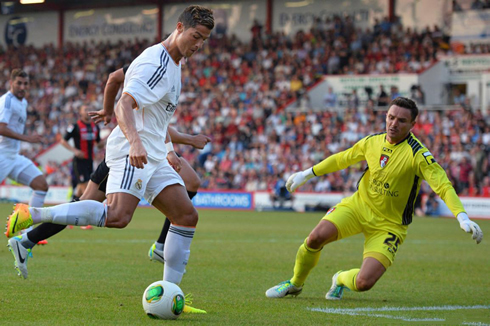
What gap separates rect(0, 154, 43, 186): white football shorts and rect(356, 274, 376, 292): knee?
21.1 feet

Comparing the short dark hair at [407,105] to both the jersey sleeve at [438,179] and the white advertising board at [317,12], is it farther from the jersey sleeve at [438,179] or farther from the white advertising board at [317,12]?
the white advertising board at [317,12]

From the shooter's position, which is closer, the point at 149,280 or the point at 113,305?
the point at 113,305

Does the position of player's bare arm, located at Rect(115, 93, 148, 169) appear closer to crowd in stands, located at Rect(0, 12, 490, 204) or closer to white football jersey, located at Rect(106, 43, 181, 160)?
white football jersey, located at Rect(106, 43, 181, 160)

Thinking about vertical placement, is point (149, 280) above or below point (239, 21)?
below

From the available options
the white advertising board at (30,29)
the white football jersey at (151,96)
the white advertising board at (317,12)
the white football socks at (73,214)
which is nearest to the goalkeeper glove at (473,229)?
the white football jersey at (151,96)

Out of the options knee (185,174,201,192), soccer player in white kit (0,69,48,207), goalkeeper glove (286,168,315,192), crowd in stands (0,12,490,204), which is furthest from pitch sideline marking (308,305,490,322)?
crowd in stands (0,12,490,204)

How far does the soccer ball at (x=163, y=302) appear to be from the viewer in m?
5.66

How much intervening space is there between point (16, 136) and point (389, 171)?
598cm

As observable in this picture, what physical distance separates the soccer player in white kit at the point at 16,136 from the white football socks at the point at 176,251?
502 cm

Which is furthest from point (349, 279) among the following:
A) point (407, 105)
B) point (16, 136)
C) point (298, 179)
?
point (16, 136)

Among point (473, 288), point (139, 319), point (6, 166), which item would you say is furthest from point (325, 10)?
point (139, 319)

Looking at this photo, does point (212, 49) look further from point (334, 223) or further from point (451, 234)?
point (334, 223)

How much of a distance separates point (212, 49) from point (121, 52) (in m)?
5.72

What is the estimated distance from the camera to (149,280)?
26.1 ft
